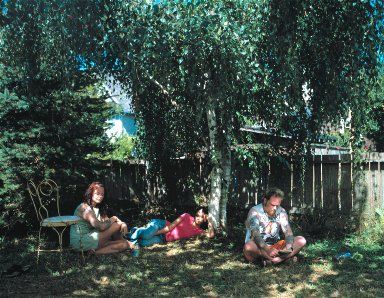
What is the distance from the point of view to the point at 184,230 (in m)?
8.20

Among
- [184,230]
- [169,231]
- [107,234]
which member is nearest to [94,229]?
[107,234]

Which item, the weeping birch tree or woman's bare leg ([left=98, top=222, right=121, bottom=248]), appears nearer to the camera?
the weeping birch tree

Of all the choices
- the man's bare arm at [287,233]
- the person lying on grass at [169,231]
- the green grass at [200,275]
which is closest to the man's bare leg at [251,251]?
the green grass at [200,275]

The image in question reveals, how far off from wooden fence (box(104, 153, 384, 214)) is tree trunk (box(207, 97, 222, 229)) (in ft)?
2.32

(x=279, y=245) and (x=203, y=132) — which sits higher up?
(x=203, y=132)

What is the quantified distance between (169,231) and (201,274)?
2.32m

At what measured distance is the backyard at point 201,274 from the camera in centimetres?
502

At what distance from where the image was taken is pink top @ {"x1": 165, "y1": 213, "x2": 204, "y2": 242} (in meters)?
8.05

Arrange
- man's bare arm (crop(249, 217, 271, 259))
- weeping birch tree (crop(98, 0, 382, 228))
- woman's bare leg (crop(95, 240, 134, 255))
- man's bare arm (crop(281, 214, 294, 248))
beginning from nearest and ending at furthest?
weeping birch tree (crop(98, 0, 382, 228))
man's bare arm (crop(249, 217, 271, 259))
man's bare arm (crop(281, 214, 294, 248))
woman's bare leg (crop(95, 240, 134, 255))

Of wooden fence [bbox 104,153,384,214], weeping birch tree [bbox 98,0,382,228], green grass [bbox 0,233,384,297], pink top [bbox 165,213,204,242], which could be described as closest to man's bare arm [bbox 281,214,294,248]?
green grass [bbox 0,233,384,297]

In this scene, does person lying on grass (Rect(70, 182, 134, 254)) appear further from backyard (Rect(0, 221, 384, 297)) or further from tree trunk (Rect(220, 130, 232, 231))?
tree trunk (Rect(220, 130, 232, 231))

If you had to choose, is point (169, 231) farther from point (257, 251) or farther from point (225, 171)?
point (257, 251)

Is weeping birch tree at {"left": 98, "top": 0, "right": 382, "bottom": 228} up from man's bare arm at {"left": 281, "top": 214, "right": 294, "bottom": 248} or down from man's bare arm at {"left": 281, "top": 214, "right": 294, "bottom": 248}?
up

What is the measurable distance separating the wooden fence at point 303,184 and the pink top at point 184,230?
1409mm
